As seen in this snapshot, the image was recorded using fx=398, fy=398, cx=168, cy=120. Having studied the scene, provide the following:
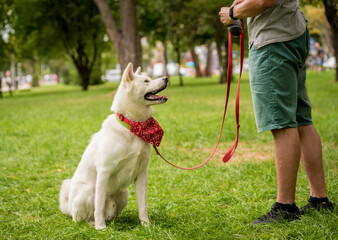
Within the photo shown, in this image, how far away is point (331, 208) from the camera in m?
3.33

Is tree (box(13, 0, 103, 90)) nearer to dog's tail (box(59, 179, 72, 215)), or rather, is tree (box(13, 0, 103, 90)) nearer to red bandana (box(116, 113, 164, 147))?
dog's tail (box(59, 179, 72, 215))

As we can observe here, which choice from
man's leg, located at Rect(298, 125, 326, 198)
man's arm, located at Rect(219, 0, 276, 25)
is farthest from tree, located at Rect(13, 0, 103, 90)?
man's leg, located at Rect(298, 125, 326, 198)

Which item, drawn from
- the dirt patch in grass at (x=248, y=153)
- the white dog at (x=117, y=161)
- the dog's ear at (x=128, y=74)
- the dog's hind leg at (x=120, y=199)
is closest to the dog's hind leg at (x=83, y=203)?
the white dog at (x=117, y=161)

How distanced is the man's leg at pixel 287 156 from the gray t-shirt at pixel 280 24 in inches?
27.6

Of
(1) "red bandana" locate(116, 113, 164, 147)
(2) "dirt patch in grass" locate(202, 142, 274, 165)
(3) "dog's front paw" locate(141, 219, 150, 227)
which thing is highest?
(1) "red bandana" locate(116, 113, 164, 147)

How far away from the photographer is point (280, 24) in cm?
301

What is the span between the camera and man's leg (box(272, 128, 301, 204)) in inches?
119

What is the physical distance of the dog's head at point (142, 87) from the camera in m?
3.38

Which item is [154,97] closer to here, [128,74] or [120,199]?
[128,74]

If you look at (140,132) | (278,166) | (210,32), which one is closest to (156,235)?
(140,132)

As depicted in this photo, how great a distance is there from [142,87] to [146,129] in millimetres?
365

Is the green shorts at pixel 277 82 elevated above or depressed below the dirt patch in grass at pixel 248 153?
above

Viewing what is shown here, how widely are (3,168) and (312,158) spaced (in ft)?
15.3

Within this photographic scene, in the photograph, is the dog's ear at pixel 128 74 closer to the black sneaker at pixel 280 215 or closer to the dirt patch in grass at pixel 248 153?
the black sneaker at pixel 280 215
